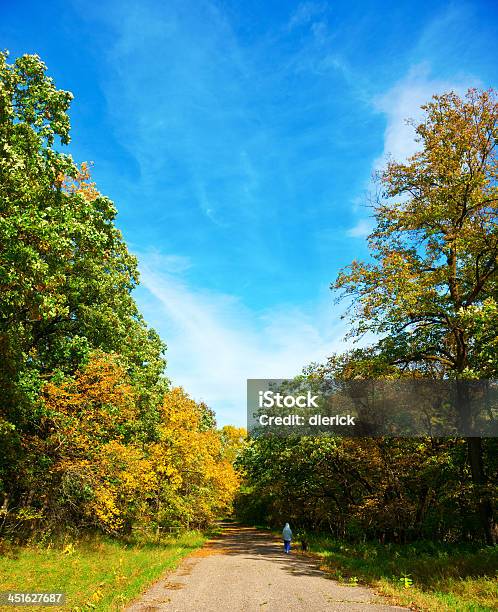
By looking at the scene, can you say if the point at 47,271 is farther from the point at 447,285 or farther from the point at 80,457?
the point at 447,285

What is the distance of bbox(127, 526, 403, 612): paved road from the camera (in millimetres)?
11375

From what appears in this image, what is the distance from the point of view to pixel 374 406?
74.3 ft

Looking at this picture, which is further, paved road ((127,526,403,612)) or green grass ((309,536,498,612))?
paved road ((127,526,403,612))

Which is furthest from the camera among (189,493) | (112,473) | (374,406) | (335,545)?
(189,493)

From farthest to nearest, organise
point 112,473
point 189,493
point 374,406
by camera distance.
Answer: point 189,493 → point 374,406 → point 112,473

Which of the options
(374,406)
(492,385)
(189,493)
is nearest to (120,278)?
(374,406)

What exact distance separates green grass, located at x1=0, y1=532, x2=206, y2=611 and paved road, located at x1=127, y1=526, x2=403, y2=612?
0.71 m

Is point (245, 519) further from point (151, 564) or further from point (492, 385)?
point (492, 385)

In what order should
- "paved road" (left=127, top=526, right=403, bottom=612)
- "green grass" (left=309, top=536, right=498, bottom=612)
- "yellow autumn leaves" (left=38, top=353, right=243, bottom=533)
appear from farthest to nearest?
"yellow autumn leaves" (left=38, top=353, right=243, bottom=533)
"paved road" (left=127, top=526, right=403, bottom=612)
"green grass" (left=309, top=536, right=498, bottom=612)

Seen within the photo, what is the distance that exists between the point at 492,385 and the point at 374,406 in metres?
6.15

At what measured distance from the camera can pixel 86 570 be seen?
1563cm

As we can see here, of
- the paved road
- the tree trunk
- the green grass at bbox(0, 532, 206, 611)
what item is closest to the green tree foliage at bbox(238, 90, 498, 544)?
the tree trunk

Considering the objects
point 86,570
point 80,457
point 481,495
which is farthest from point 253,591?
point 481,495

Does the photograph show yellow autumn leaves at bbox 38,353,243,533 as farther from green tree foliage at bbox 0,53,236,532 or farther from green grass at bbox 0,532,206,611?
green grass at bbox 0,532,206,611
